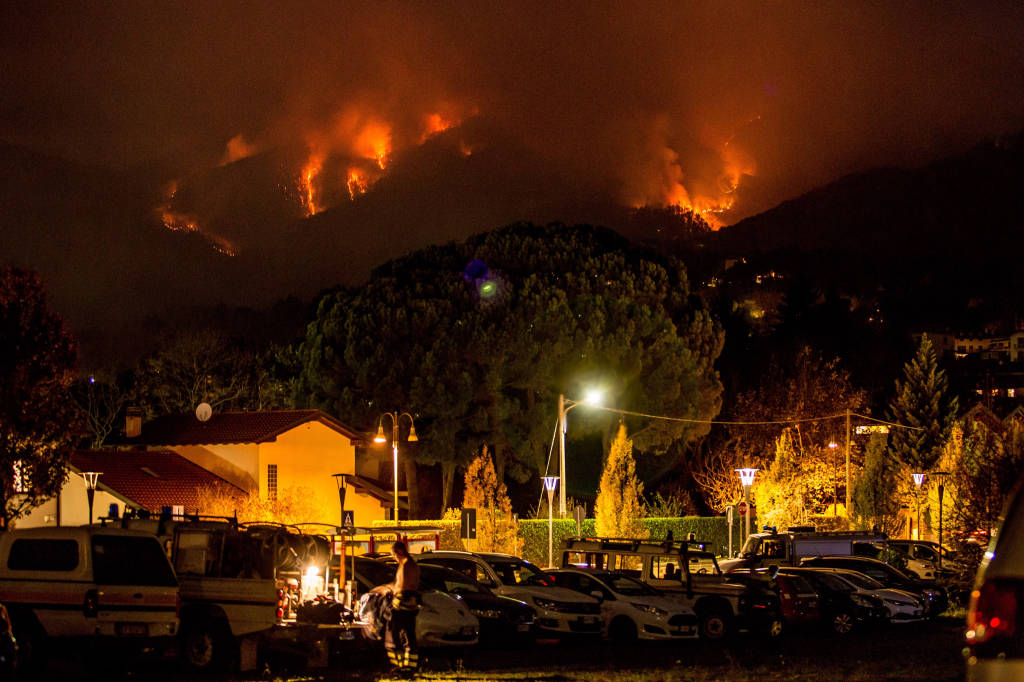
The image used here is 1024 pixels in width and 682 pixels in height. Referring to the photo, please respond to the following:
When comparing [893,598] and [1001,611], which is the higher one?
[1001,611]

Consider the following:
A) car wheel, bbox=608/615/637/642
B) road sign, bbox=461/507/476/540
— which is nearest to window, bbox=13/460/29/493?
road sign, bbox=461/507/476/540

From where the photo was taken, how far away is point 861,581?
29.1m

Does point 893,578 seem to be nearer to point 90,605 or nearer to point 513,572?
point 513,572

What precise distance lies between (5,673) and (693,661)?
34.8 feet

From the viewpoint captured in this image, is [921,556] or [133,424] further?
[133,424]

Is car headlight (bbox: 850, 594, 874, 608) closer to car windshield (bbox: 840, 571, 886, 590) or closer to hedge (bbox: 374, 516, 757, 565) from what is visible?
car windshield (bbox: 840, 571, 886, 590)

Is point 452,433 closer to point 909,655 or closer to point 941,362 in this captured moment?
point 909,655

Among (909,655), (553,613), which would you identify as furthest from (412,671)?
(909,655)

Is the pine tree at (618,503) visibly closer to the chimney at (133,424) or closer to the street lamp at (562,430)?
the street lamp at (562,430)

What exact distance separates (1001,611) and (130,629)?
12.7m

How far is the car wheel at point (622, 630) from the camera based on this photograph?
77.6 feet

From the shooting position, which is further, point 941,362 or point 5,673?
point 941,362

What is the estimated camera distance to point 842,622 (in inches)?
1079

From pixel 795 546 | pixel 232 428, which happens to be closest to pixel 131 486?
pixel 232 428
